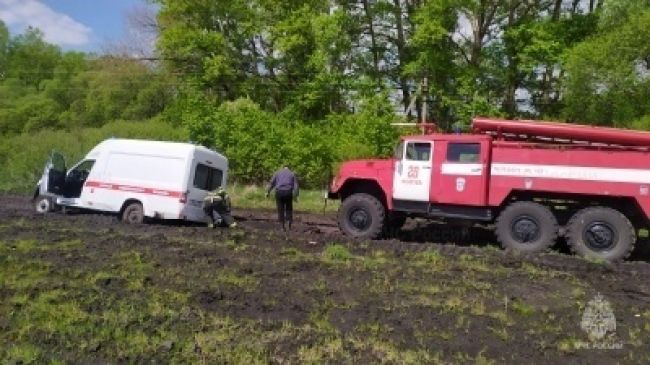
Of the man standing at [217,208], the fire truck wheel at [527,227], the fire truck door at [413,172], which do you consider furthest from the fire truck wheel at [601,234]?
the man standing at [217,208]

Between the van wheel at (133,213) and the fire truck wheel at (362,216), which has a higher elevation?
the fire truck wheel at (362,216)

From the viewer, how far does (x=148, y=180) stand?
16.5 meters

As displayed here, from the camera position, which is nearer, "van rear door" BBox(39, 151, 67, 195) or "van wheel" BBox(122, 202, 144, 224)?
"van wheel" BBox(122, 202, 144, 224)

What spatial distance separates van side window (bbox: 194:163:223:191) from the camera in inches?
655

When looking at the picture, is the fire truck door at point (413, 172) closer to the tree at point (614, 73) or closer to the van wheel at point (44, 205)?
the van wheel at point (44, 205)

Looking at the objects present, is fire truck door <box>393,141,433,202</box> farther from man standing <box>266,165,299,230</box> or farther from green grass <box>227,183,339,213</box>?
green grass <box>227,183,339,213</box>

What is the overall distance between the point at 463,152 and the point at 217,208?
20.4 ft

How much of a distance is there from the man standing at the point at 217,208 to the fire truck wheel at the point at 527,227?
663 cm

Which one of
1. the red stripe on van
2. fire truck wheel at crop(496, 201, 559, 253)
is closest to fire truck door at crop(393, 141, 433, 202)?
fire truck wheel at crop(496, 201, 559, 253)

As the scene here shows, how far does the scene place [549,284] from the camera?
400 inches

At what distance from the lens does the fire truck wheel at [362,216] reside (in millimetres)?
15023

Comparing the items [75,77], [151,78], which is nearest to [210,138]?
[151,78]

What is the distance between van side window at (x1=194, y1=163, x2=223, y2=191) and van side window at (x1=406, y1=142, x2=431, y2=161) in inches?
211

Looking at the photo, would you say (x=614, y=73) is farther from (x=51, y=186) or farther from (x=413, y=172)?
(x=51, y=186)
